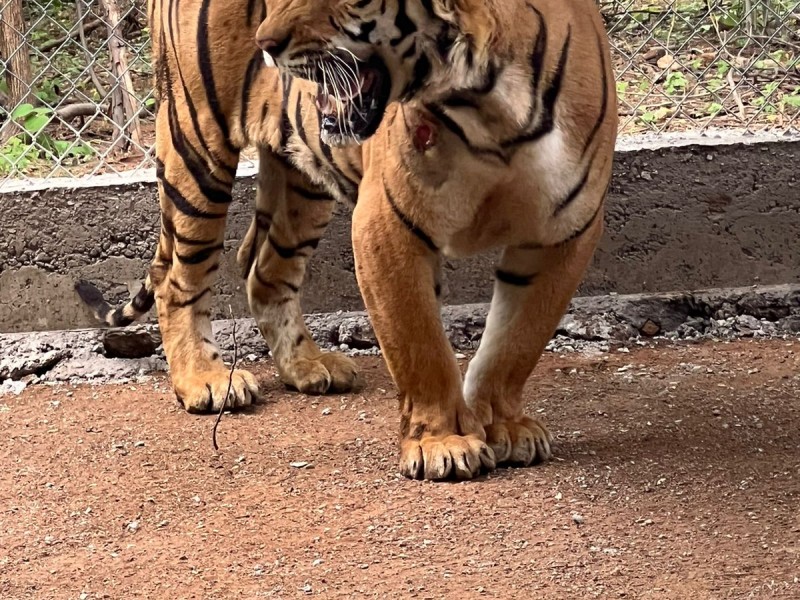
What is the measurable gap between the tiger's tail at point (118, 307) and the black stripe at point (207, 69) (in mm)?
610

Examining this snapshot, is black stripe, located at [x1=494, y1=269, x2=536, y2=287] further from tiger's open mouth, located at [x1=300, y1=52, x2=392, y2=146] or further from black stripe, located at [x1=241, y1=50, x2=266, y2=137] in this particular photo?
black stripe, located at [x1=241, y1=50, x2=266, y2=137]

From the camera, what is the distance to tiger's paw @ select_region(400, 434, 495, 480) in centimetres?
315

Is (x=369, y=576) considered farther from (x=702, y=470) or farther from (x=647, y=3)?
(x=647, y=3)

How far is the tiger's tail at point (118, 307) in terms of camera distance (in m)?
4.28

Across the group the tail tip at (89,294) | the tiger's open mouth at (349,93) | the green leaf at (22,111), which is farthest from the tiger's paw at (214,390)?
the green leaf at (22,111)

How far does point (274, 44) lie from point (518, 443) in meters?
1.20

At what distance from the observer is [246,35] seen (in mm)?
3812

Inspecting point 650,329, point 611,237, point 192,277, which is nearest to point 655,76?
point 611,237

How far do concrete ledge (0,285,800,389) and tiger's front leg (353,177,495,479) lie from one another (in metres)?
1.31

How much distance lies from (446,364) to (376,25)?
88 cm

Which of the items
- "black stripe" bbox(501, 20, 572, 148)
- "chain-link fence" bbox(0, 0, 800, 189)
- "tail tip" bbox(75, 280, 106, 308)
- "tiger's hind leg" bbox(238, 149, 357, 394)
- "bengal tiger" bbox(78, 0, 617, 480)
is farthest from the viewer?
"chain-link fence" bbox(0, 0, 800, 189)

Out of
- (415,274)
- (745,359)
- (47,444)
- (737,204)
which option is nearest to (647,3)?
(737,204)

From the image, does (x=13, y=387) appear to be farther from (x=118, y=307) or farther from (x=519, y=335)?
(x=519, y=335)

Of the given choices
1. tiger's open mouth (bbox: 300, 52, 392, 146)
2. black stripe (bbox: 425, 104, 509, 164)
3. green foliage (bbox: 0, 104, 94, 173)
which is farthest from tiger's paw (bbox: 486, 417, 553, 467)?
green foliage (bbox: 0, 104, 94, 173)
